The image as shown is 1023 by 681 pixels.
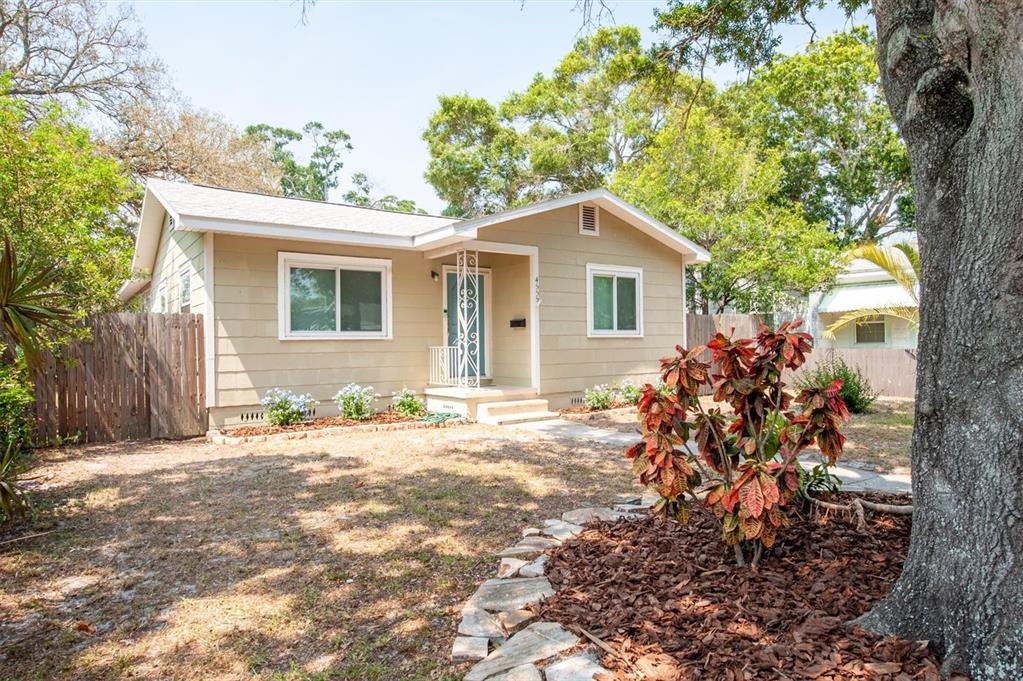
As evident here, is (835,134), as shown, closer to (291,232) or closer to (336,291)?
(336,291)

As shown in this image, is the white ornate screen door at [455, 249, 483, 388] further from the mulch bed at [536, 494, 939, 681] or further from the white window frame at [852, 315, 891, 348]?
the white window frame at [852, 315, 891, 348]

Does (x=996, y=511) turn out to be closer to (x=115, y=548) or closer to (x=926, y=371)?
(x=926, y=371)

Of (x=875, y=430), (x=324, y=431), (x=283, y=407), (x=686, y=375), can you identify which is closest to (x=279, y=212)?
(x=283, y=407)

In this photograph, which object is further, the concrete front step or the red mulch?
the concrete front step

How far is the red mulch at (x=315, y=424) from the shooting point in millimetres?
7911

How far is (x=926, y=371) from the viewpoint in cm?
209

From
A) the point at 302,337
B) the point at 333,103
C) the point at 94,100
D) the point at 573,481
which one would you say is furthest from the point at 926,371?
the point at 94,100

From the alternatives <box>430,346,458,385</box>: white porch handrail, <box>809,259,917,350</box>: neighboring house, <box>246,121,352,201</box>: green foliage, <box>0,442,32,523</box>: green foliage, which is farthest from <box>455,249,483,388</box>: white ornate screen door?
<box>246,121,352,201</box>: green foliage

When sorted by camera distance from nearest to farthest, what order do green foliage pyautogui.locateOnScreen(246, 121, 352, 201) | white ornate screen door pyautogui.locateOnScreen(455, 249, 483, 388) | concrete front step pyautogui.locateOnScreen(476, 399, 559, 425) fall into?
→ concrete front step pyautogui.locateOnScreen(476, 399, 559, 425) < white ornate screen door pyautogui.locateOnScreen(455, 249, 483, 388) < green foliage pyautogui.locateOnScreen(246, 121, 352, 201)

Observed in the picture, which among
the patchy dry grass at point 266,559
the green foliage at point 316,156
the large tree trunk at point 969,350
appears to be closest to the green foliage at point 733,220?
the patchy dry grass at point 266,559

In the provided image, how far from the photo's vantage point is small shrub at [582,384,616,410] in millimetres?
10492

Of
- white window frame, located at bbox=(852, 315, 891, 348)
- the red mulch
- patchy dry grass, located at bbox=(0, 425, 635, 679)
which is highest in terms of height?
white window frame, located at bbox=(852, 315, 891, 348)

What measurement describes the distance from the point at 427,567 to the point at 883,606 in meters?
2.27

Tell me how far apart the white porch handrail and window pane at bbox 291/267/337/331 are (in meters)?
1.81
